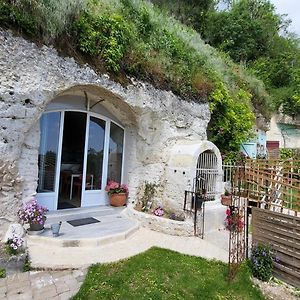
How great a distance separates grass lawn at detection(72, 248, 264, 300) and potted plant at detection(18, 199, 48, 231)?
5.86 ft

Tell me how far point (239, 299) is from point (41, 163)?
5.52 metres

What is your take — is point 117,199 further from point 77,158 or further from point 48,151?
point 48,151

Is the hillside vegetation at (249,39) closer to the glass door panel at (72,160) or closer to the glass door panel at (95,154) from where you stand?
the glass door panel at (95,154)

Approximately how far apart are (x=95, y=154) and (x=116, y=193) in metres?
1.36

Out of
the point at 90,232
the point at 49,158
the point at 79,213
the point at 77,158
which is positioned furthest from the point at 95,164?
the point at 90,232

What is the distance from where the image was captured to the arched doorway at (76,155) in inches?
275

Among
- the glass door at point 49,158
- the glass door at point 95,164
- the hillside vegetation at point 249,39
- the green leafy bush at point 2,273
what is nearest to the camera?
the green leafy bush at point 2,273

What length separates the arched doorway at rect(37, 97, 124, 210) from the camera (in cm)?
698

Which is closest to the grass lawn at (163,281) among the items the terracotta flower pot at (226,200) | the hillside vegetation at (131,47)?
the terracotta flower pot at (226,200)

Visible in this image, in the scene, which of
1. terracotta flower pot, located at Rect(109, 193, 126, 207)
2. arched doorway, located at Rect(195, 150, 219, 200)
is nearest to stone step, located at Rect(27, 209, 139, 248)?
terracotta flower pot, located at Rect(109, 193, 126, 207)

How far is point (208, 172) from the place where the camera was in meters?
7.55

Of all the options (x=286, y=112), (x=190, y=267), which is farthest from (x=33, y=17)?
(x=286, y=112)

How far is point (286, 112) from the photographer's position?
19016 millimetres

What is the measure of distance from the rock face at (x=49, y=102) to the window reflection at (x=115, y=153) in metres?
0.25
